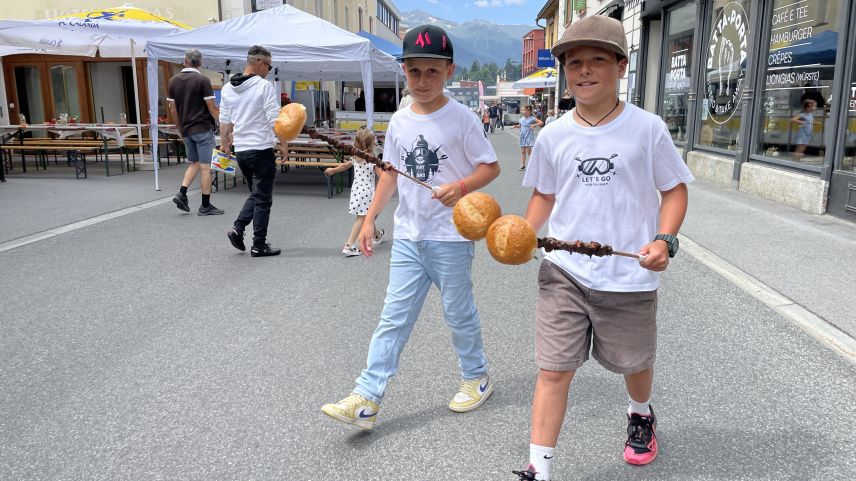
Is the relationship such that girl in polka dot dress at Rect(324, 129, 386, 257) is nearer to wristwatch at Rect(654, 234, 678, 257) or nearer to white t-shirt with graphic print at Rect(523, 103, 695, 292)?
white t-shirt with graphic print at Rect(523, 103, 695, 292)

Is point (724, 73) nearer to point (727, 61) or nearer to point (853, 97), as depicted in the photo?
point (727, 61)

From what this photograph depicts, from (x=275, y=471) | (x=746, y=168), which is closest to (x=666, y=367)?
(x=275, y=471)

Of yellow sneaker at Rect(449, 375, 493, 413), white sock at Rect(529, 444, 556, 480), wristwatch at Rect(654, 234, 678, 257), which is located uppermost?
wristwatch at Rect(654, 234, 678, 257)

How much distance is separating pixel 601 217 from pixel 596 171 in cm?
17

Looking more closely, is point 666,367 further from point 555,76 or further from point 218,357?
point 555,76

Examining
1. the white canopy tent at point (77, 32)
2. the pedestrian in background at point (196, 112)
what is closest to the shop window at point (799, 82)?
the pedestrian in background at point (196, 112)

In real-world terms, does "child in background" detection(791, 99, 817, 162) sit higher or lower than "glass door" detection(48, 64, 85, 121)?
lower

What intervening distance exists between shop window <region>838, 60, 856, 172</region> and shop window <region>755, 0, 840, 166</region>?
27 centimetres

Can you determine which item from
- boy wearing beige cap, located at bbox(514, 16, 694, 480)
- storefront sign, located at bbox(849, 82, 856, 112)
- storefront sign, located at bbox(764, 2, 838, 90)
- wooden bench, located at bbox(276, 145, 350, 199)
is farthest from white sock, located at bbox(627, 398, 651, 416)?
wooden bench, located at bbox(276, 145, 350, 199)

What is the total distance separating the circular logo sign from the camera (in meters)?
11.6

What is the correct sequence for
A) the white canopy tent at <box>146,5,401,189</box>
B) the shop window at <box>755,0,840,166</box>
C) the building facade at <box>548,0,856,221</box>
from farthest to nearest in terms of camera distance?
1. the white canopy tent at <box>146,5,401,189</box>
2. the shop window at <box>755,0,840,166</box>
3. the building facade at <box>548,0,856,221</box>

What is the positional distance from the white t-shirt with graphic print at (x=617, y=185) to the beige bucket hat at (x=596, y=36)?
24 cm

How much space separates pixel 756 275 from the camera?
5.83 m

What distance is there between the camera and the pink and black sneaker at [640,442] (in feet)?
9.12
